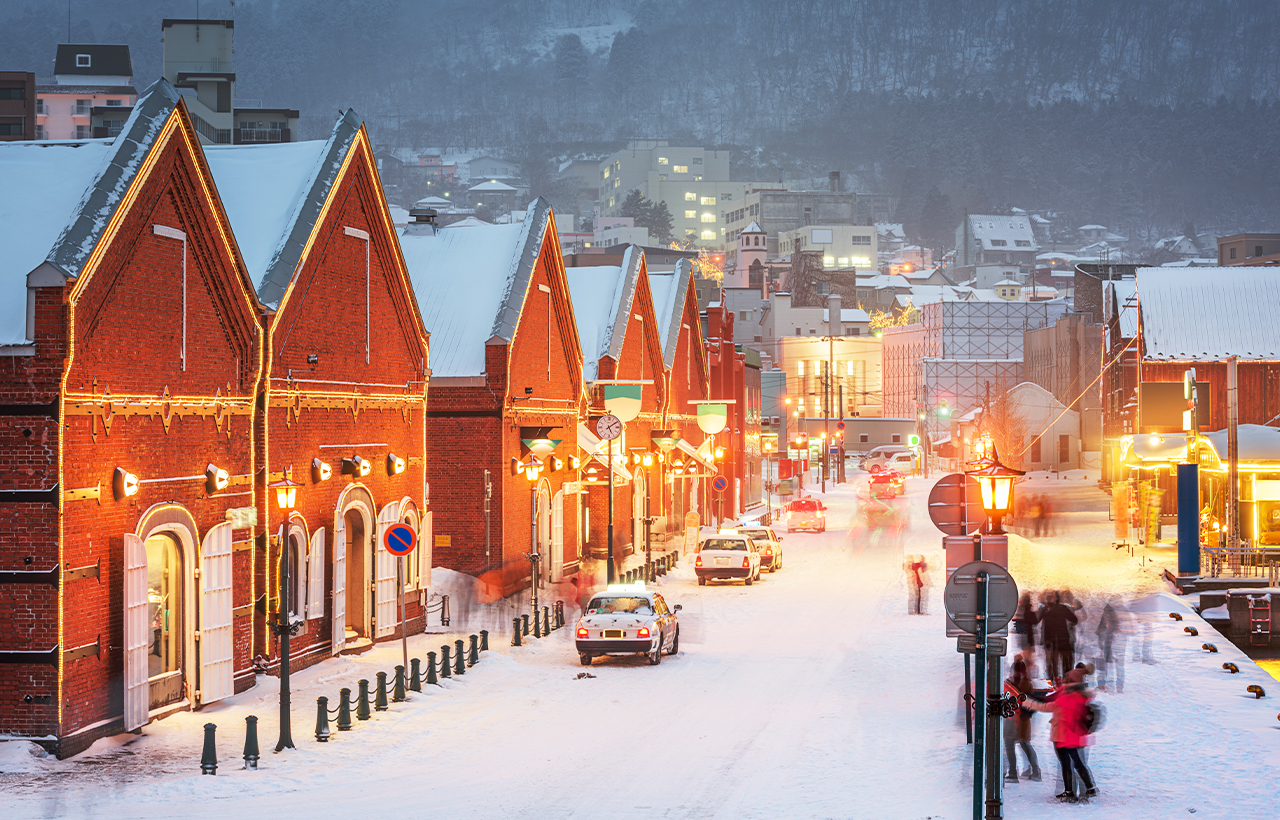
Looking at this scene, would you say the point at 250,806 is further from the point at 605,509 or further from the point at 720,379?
the point at 720,379

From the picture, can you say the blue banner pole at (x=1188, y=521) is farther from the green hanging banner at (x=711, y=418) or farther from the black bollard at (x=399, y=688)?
the black bollard at (x=399, y=688)

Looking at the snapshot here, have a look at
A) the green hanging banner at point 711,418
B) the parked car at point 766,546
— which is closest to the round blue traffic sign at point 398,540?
the parked car at point 766,546

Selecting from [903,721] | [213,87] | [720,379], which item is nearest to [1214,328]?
[720,379]

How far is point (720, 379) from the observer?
67188 millimetres

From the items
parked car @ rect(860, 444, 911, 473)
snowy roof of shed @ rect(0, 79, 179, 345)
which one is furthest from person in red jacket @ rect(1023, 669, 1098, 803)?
parked car @ rect(860, 444, 911, 473)

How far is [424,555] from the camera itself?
2994 centimetres

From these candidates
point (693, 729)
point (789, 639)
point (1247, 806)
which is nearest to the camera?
point (1247, 806)

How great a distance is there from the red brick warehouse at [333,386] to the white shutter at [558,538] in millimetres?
9722

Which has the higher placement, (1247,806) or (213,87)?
(213,87)

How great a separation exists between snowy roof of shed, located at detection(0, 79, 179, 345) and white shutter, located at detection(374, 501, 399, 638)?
1070 centimetres

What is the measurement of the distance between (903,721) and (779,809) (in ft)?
18.9

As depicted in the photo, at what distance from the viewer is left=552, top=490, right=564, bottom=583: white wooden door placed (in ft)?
130

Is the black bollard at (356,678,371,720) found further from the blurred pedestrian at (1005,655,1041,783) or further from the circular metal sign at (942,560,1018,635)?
the circular metal sign at (942,560,1018,635)

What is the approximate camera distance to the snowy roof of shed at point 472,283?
35.4m
